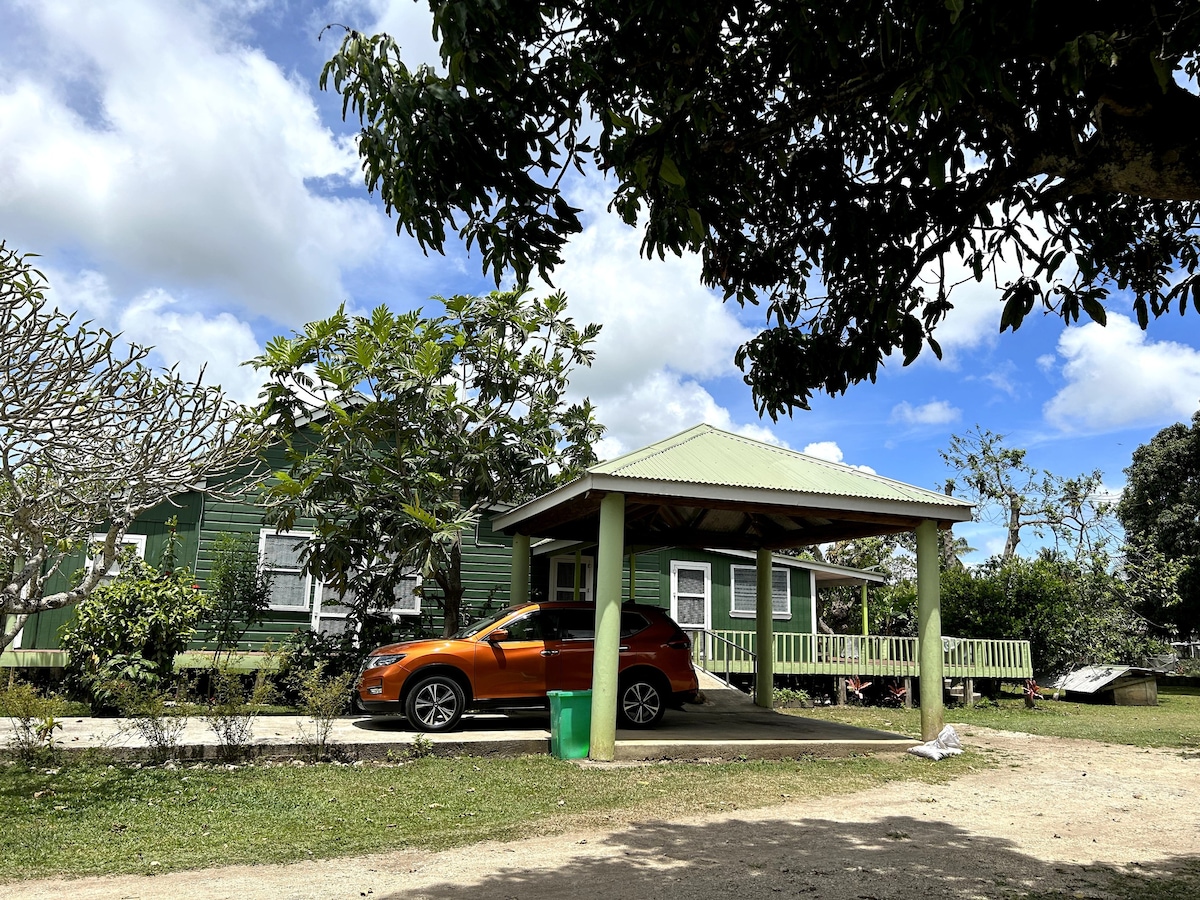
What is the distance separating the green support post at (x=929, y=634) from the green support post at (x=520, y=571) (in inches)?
254

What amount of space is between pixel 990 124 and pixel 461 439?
10347 mm

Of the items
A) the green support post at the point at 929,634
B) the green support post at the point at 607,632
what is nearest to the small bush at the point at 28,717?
the green support post at the point at 607,632

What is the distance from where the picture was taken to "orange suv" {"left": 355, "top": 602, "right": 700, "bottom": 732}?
38.9ft

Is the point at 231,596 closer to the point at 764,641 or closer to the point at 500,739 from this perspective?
the point at 500,739

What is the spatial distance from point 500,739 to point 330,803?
10.1 feet

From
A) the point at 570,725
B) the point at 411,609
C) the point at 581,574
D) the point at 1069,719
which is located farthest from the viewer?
the point at 581,574

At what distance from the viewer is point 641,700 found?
12914 mm

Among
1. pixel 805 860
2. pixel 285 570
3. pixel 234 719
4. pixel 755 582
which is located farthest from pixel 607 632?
pixel 755 582

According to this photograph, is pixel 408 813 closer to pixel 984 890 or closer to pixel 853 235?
pixel 984 890

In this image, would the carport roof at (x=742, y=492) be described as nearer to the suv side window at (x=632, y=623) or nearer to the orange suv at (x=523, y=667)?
the suv side window at (x=632, y=623)

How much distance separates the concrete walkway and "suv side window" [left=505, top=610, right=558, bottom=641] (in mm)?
1237

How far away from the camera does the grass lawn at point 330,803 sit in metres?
6.68

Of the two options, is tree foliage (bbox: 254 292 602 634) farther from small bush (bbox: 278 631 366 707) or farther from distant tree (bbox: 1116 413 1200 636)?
distant tree (bbox: 1116 413 1200 636)

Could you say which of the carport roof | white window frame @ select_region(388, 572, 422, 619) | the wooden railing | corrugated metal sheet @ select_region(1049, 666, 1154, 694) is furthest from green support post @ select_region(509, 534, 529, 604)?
corrugated metal sheet @ select_region(1049, 666, 1154, 694)
